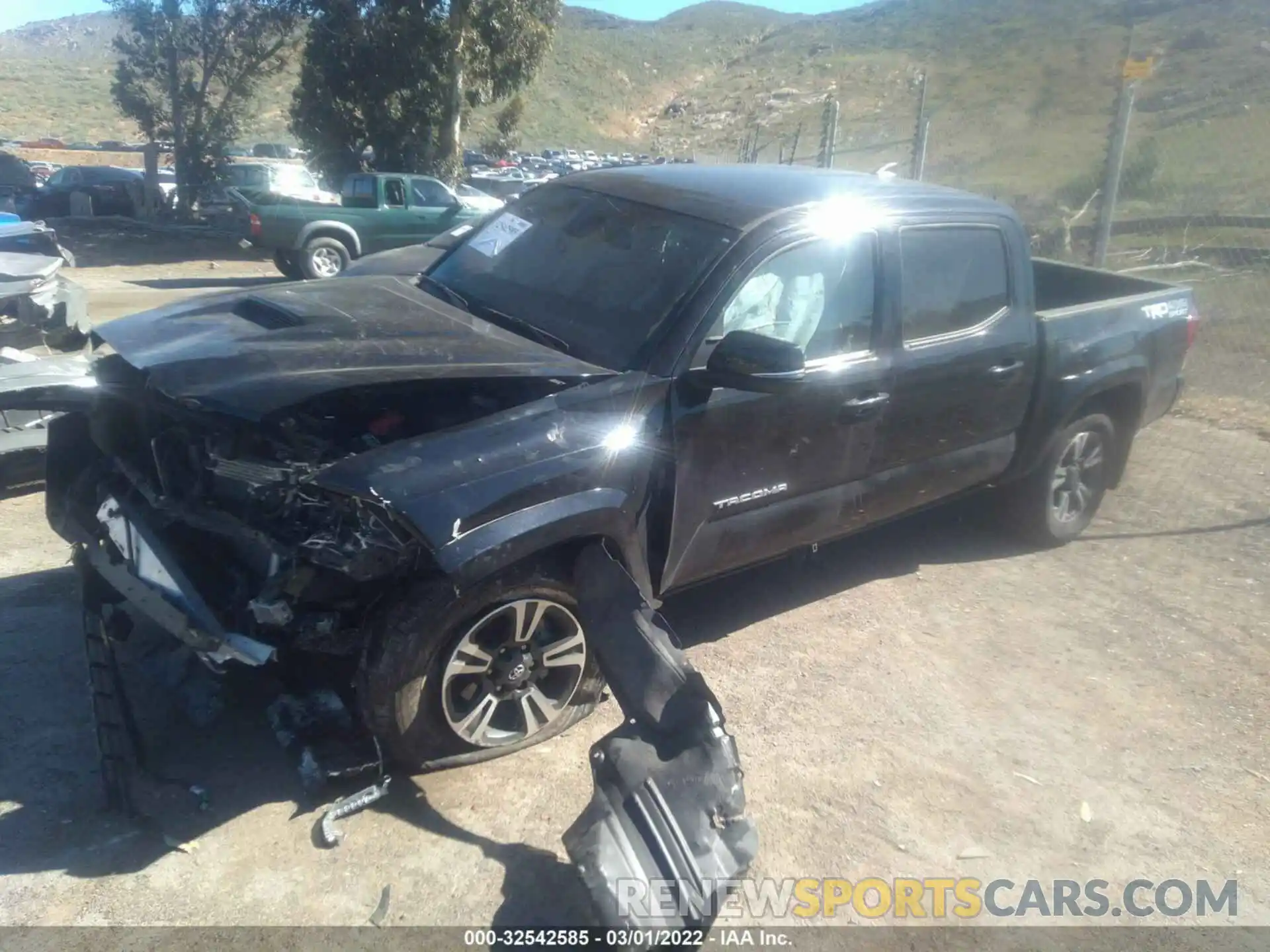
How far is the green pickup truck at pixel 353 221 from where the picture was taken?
14.4 meters

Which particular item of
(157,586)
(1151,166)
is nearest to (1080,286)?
(157,586)

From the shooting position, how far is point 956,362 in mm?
4547

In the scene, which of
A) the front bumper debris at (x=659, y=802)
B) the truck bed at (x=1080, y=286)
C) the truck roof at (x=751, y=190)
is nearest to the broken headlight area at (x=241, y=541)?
the front bumper debris at (x=659, y=802)

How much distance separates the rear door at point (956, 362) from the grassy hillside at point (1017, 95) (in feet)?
20.2

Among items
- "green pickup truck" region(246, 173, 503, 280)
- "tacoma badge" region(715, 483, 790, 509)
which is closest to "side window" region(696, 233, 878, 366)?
"tacoma badge" region(715, 483, 790, 509)

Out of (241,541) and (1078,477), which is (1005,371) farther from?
(241,541)

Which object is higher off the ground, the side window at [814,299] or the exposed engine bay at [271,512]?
the side window at [814,299]

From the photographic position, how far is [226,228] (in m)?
21.5

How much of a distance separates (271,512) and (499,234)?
1903 mm

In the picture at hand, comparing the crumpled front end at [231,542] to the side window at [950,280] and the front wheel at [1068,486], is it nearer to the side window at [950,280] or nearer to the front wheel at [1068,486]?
the side window at [950,280]

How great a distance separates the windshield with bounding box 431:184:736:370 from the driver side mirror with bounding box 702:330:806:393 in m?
0.30

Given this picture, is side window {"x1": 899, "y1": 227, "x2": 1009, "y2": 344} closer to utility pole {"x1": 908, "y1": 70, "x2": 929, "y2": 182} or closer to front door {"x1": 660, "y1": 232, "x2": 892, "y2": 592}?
front door {"x1": 660, "y1": 232, "x2": 892, "y2": 592}

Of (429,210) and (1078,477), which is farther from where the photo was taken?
(429,210)

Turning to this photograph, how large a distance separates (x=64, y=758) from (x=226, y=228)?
20173mm
